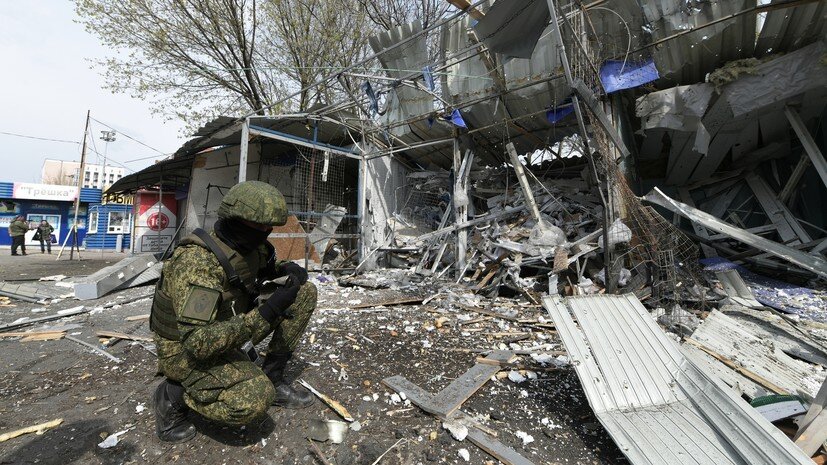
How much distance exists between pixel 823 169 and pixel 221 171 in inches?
478

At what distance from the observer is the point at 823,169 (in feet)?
15.3

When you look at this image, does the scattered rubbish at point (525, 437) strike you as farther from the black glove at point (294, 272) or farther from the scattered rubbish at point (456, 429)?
the black glove at point (294, 272)

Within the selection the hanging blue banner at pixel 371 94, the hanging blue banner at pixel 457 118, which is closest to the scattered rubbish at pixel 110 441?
the hanging blue banner at pixel 371 94

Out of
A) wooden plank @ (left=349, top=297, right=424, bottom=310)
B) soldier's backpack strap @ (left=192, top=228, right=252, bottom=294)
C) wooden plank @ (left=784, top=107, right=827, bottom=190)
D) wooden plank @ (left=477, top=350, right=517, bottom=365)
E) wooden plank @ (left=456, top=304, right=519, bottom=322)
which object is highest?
wooden plank @ (left=784, top=107, right=827, bottom=190)

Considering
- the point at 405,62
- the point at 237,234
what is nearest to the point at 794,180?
the point at 405,62

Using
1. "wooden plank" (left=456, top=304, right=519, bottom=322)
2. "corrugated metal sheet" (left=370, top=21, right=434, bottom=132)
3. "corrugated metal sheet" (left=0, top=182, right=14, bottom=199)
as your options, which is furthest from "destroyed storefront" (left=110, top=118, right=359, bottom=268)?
"corrugated metal sheet" (left=0, top=182, right=14, bottom=199)

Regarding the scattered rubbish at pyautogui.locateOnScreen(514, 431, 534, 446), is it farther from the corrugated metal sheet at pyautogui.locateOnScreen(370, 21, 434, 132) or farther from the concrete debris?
the concrete debris

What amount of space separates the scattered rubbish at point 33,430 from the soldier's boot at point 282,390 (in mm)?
1196

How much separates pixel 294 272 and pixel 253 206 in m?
0.56

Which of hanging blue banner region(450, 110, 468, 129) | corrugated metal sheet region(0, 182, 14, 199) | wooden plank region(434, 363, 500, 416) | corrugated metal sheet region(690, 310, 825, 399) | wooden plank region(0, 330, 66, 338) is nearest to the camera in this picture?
wooden plank region(434, 363, 500, 416)

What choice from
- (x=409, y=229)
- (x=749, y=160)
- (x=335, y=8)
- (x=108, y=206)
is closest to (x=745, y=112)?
(x=749, y=160)

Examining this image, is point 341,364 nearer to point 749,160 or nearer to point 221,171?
point 749,160

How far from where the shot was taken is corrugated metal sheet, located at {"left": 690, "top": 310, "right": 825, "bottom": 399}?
7.73ft

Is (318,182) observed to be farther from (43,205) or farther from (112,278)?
Result: (43,205)
